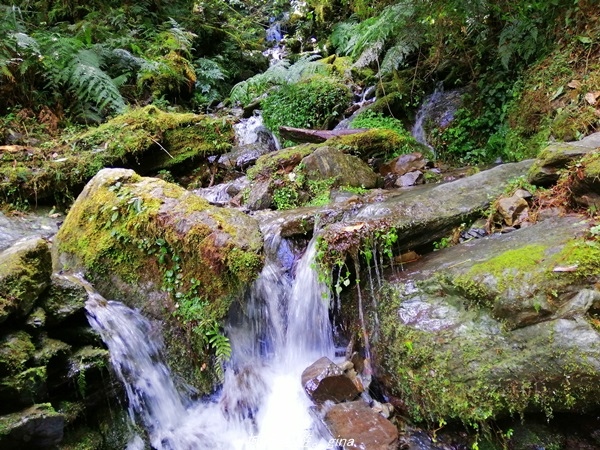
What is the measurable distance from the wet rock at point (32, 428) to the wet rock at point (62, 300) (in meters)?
0.70

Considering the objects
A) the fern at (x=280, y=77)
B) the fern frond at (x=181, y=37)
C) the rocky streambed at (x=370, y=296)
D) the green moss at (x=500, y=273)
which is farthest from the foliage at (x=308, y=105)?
the green moss at (x=500, y=273)

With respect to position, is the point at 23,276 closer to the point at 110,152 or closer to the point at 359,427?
the point at 359,427

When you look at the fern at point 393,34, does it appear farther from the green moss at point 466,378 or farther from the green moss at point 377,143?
the green moss at point 466,378

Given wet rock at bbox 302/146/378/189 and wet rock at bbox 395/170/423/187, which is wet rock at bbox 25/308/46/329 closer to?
wet rock at bbox 302/146/378/189

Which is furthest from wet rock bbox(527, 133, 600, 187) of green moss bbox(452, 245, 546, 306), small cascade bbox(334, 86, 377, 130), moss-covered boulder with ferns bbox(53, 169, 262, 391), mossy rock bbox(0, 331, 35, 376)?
mossy rock bbox(0, 331, 35, 376)

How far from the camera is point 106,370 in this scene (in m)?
3.16

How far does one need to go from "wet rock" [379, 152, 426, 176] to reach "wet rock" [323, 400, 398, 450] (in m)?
3.68

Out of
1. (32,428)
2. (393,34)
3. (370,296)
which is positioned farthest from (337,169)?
(32,428)

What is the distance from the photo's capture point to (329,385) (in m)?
3.32

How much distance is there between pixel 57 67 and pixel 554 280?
28.6 ft

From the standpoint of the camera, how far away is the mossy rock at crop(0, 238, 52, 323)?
281cm

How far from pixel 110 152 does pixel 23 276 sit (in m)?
3.95

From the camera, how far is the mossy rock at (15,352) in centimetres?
264

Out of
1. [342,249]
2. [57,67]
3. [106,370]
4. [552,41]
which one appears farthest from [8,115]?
[552,41]
